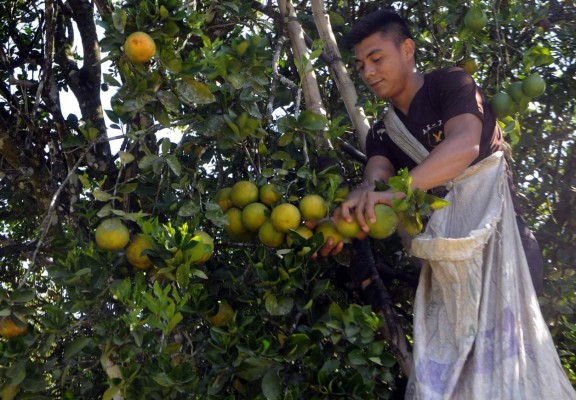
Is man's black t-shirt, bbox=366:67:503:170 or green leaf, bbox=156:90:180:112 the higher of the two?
green leaf, bbox=156:90:180:112

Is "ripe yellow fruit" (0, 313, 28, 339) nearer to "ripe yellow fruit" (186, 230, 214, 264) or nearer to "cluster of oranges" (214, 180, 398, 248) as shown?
"ripe yellow fruit" (186, 230, 214, 264)

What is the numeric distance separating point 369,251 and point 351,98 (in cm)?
68

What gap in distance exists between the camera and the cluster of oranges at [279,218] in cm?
265

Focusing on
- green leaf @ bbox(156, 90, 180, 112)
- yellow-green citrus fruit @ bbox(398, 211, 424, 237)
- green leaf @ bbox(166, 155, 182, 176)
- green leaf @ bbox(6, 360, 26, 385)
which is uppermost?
green leaf @ bbox(156, 90, 180, 112)

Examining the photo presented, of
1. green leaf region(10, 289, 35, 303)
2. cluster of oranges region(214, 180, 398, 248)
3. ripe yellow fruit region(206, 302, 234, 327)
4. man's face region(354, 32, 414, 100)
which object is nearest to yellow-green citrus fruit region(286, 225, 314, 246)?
cluster of oranges region(214, 180, 398, 248)

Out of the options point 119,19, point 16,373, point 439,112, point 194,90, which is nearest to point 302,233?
point 194,90

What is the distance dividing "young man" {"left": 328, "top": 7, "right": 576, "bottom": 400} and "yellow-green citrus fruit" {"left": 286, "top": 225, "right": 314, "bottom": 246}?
0.12 metres

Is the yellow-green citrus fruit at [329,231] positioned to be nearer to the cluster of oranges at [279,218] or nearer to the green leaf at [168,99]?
the cluster of oranges at [279,218]

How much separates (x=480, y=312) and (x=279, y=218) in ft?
2.32

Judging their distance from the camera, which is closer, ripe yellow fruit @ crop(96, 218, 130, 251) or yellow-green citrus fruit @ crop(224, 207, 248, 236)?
ripe yellow fruit @ crop(96, 218, 130, 251)

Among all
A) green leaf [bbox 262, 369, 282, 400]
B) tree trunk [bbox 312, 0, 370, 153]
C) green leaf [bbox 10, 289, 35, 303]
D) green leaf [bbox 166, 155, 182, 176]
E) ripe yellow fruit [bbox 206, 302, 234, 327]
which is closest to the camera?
green leaf [bbox 262, 369, 282, 400]

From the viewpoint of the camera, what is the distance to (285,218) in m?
2.65

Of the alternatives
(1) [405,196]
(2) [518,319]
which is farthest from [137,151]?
(2) [518,319]

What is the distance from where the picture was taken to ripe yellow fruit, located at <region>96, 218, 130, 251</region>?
2.65 m
